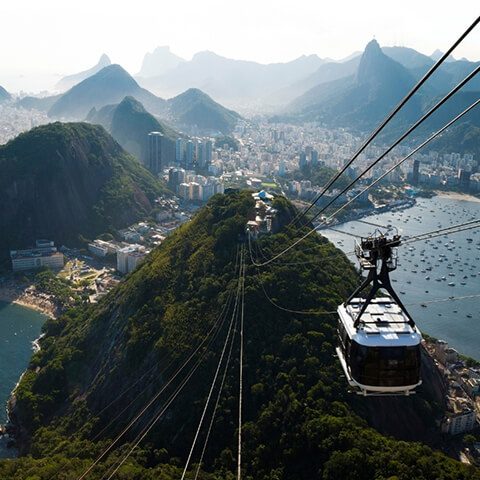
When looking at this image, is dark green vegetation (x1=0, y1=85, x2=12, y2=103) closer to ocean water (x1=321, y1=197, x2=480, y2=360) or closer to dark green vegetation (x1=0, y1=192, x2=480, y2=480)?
ocean water (x1=321, y1=197, x2=480, y2=360)

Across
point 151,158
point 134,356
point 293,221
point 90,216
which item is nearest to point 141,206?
point 90,216

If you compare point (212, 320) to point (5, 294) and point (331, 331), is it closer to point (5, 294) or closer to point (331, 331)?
point (331, 331)

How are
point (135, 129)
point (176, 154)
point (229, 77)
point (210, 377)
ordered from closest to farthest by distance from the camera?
point (210, 377) < point (176, 154) < point (135, 129) < point (229, 77)

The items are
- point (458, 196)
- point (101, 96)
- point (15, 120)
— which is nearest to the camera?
point (458, 196)

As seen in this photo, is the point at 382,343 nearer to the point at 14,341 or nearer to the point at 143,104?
the point at 14,341

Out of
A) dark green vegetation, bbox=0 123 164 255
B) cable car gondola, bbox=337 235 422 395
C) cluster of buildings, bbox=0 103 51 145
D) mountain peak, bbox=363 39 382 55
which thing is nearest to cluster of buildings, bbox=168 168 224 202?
dark green vegetation, bbox=0 123 164 255

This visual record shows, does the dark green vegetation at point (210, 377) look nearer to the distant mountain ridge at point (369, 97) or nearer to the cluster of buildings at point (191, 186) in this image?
the cluster of buildings at point (191, 186)

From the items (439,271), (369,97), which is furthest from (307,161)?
(369,97)

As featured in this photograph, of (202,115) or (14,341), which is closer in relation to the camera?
(14,341)

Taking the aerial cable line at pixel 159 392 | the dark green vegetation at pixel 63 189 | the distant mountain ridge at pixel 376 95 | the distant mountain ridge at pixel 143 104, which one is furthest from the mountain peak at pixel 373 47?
the aerial cable line at pixel 159 392
